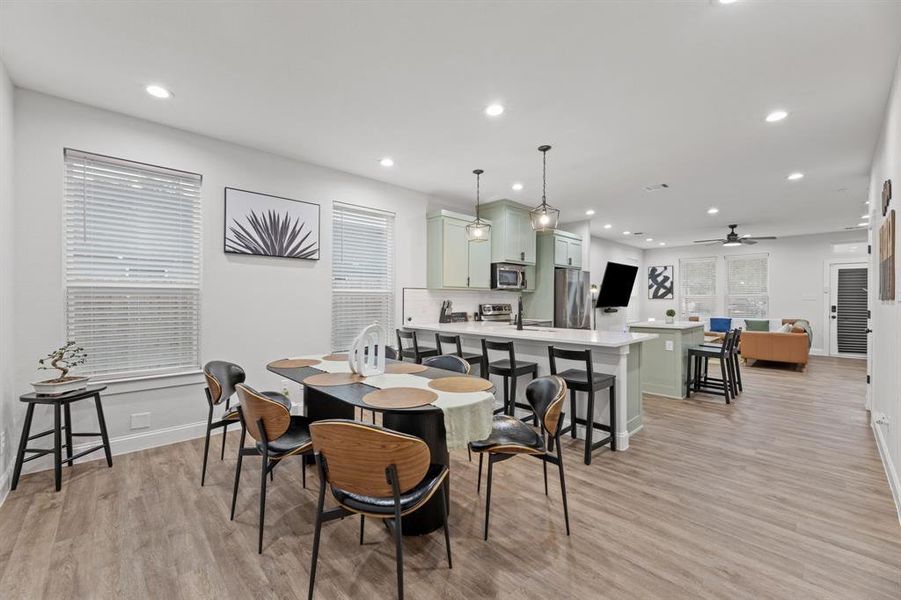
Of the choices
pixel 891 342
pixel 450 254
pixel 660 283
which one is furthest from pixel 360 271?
pixel 660 283

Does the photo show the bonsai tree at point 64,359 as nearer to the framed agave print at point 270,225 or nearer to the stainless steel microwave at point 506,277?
the framed agave print at point 270,225

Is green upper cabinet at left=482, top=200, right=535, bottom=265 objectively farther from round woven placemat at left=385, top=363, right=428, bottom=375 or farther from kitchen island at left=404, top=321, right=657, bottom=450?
round woven placemat at left=385, top=363, right=428, bottom=375

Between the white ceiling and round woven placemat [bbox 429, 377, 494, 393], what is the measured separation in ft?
6.43

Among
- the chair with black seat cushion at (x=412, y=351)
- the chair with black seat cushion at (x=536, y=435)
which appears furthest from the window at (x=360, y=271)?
the chair with black seat cushion at (x=536, y=435)

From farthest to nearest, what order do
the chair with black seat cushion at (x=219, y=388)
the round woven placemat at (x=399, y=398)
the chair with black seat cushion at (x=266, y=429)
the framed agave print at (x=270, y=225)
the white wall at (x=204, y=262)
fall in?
the framed agave print at (x=270, y=225) < the white wall at (x=204, y=262) < the chair with black seat cushion at (x=219, y=388) < the chair with black seat cushion at (x=266, y=429) < the round woven placemat at (x=399, y=398)

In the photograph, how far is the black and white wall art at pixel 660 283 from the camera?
35.9ft

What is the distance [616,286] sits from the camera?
8.01 meters

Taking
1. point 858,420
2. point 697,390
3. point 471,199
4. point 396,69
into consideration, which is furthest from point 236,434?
point 858,420

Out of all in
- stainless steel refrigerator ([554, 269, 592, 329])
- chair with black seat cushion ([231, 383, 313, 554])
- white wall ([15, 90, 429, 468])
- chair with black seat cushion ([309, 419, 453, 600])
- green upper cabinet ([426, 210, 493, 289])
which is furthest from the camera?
stainless steel refrigerator ([554, 269, 592, 329])

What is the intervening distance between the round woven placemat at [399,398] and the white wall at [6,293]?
98.4 inches

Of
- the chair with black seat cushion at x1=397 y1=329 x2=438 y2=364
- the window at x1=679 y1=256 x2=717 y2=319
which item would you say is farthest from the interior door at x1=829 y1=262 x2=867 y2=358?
the chair with black seat cushion at x1=397 y1=329 x2=438 y2=364

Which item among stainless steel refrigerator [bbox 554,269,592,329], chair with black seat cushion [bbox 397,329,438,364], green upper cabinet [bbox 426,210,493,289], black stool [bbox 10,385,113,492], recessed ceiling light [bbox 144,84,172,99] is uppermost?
recessed ceiling light [bbox 144,84,172,99]

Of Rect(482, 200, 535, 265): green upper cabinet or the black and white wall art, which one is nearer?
Rect(482, 200, 535, 265): green upper cabinet

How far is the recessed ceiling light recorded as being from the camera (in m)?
2.80
